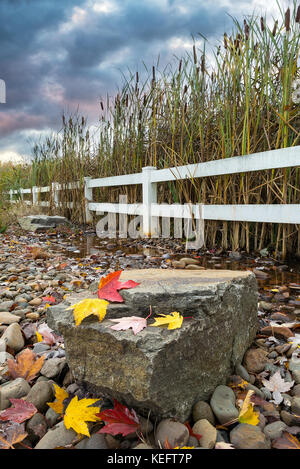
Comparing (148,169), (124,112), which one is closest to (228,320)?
(148,169)

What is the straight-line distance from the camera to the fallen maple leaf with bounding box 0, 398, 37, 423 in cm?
101

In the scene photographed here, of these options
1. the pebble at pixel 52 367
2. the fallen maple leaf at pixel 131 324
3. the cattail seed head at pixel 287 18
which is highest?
the cattail seed head at pixel 287 18

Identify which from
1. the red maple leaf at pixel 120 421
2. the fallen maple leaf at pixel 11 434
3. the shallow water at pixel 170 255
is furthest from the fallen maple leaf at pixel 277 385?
the shallow water at pixel 170 255

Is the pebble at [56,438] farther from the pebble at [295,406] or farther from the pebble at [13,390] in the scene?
the pebble at [295,406]

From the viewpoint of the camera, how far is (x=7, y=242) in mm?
5121

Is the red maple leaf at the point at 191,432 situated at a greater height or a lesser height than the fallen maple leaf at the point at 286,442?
greater

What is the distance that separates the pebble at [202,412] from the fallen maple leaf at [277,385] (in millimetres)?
264

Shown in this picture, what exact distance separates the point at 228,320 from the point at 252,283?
323 millimetres

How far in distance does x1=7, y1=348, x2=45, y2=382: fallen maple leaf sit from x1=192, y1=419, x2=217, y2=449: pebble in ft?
2.16

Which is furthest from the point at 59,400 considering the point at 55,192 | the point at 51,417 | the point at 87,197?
the point at 55,192

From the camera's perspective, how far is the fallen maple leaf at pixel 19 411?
1.01 meters

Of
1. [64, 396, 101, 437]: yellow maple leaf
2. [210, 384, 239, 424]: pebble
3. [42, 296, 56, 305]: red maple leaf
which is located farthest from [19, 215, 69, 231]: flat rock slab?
[210, 384, 239, 424]: pebble

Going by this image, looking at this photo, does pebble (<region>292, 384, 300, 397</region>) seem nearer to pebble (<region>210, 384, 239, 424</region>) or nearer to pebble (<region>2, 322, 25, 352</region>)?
pebble (<region>210, 384, 239, 424</region>)
